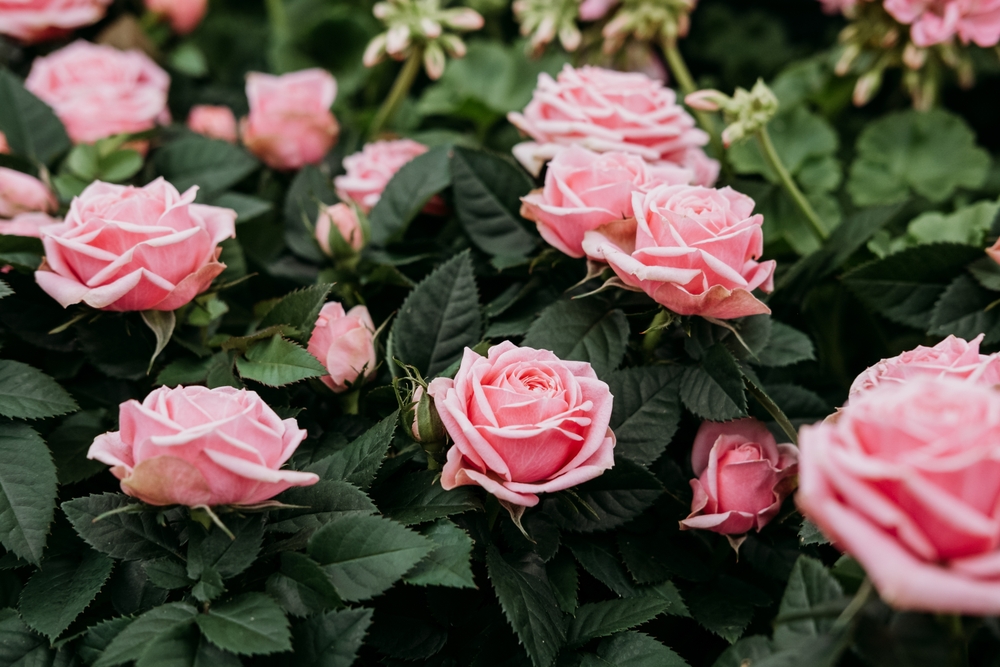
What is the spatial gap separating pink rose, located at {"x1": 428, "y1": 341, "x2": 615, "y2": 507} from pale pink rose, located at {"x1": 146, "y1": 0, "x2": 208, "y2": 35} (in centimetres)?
90

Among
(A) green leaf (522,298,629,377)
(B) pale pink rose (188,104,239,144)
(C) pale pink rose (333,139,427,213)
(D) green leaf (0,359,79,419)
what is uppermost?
(A) green leaf (522,298,629,377)

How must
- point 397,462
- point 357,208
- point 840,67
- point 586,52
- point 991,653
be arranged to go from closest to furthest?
point 991,653 → point 397,462 → point 357,208 → point 840,67 → point 586,52

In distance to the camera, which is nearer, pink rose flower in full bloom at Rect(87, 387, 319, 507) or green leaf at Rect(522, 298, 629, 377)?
pink rose flower in full bloom at Rect(87, 387, 319, 507)

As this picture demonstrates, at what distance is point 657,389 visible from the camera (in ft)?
1.95

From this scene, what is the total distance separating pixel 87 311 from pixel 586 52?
70 cm

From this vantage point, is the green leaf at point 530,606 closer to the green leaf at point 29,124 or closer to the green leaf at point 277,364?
the green leaf at point 277,364

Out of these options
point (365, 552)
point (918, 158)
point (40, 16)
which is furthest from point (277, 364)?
point (918, 158)

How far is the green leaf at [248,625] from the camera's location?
1.42ft

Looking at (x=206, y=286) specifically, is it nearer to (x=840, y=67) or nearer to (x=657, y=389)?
(x=657, y=389)

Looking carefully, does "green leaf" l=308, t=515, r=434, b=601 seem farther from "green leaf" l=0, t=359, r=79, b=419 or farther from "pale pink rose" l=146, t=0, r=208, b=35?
"pale pink rose" l=146, t=0, r=208, b=35

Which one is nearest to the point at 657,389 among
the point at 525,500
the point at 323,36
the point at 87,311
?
the point at 525,500

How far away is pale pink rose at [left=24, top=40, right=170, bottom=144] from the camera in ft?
2.89

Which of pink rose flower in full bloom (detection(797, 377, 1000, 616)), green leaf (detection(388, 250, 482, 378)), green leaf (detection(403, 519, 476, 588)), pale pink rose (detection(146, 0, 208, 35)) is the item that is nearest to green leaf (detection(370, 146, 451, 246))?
green leaf (detection(388, 250, 482, 378))

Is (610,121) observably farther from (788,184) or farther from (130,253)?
Answer: (130,253)
